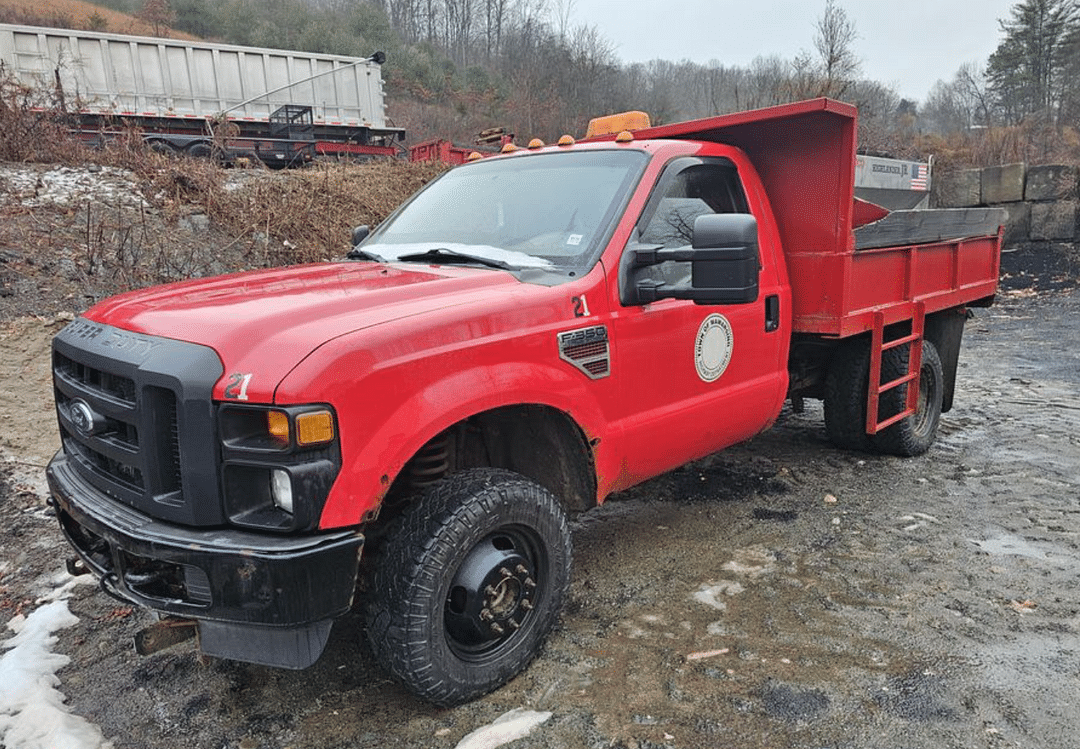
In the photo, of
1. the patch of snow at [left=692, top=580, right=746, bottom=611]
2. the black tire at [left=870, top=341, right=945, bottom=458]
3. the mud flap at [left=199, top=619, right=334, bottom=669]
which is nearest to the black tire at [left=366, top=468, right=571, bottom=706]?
the mud flap at [left=199, top=619, right=334, bottom=669]

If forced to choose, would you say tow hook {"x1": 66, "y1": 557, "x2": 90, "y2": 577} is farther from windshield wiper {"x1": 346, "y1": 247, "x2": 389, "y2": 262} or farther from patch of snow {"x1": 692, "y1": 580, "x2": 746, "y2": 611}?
patch of snow {"x1": 692, "y1": 580, "x2": 746, "y2": 611}

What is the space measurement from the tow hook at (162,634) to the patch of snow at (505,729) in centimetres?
97

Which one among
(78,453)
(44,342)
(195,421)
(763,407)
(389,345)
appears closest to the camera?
(195,421)

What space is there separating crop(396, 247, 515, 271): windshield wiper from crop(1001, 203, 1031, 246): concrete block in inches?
636

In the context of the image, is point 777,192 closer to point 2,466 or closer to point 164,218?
point 2,466

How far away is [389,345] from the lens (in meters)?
2.40

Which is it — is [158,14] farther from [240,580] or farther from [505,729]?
[505,729]

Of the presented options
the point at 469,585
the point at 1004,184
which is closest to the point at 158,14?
the point at 1004,184

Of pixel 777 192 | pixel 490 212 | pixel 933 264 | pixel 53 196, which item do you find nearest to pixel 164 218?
pixel 53 196

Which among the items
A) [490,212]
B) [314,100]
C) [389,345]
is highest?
[314,100]

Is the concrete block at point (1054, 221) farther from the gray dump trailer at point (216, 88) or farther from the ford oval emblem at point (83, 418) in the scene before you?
the ford oval emblem at point (83, 418)

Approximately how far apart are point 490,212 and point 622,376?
1.09 meters

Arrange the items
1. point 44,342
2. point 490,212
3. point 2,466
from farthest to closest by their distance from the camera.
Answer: point 44,342 → point 2,466 → point 490,212

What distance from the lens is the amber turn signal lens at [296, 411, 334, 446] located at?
7.16 feet
